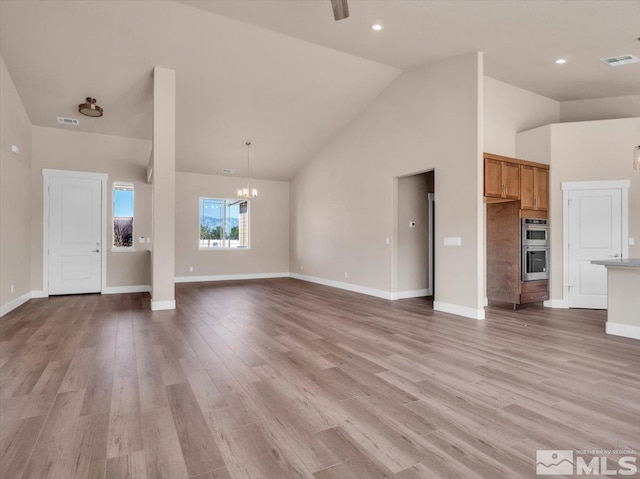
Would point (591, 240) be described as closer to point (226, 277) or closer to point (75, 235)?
point (226, 277)

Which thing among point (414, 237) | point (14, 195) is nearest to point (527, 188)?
point (414, 237)

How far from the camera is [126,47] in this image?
207 inches

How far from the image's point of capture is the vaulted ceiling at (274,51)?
4441 mm

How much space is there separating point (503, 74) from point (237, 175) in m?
7.04

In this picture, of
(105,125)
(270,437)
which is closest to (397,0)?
(270,437)

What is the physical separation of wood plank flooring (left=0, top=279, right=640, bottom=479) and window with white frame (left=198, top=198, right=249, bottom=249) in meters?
5.28

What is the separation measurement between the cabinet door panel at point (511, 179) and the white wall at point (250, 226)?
6.78 m

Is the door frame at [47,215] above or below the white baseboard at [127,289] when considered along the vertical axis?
above

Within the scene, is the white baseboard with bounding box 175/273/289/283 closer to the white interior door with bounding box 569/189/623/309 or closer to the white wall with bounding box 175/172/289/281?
the white wall with bounding box 175/172/289/281

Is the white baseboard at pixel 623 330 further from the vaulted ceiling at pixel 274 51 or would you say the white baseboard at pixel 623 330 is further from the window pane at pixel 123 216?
the window pane at pixel 123 216

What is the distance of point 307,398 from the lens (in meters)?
2.56

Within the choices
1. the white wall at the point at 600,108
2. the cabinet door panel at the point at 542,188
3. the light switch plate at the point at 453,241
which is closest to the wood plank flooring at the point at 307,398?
the light switch plate at the point at 453,241

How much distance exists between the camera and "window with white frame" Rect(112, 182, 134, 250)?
7.94 m

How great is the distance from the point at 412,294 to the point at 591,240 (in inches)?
124
